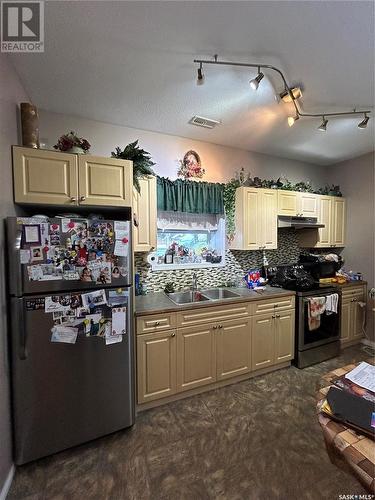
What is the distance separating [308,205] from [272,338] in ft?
6.37

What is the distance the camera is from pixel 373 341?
3.30 meters

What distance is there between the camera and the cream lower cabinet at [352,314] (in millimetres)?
3189

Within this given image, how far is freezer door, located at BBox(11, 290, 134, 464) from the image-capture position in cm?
150

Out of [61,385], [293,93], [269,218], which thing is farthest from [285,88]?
[61,385]

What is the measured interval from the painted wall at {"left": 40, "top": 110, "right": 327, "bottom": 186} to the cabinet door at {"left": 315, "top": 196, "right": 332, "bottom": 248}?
1.77 ft

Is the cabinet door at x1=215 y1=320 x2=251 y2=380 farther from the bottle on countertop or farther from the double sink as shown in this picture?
the bottle on countertop

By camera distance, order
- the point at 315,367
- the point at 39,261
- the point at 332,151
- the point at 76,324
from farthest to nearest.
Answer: the point at 332,151
the point at 315,367
the point at 76,324
the point at 39,261

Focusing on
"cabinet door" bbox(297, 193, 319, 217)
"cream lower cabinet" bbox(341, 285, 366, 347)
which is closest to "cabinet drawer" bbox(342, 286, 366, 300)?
"cream lower cabinet" bbox(341, 285, 366, 347)

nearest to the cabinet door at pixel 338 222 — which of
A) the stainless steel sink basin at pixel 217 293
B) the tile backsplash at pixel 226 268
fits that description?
the tile backsplash at pixel 226 268

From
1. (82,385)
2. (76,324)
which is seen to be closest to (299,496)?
(82,385)

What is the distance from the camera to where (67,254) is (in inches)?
62.4

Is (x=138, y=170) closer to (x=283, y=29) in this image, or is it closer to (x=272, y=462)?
(x=283, y=29)

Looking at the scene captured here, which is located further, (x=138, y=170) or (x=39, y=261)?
(x=138, y=170)

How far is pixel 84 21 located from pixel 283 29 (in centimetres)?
116
